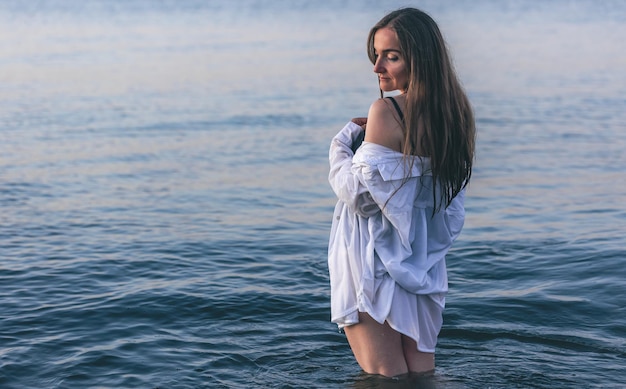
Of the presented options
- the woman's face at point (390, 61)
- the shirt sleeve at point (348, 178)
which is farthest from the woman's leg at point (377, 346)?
the woman's face at point (390, 61)

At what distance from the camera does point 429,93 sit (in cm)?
396

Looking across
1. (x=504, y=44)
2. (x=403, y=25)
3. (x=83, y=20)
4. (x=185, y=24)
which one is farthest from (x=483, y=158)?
(x=83, y=20)

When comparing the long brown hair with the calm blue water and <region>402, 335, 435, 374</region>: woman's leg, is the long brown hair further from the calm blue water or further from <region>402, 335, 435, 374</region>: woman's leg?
the calm blue water

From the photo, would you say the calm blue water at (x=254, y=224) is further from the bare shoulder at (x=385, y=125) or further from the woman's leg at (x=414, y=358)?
the bare shoulder at (x=385, y=125)

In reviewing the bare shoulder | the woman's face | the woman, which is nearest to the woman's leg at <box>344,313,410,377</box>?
the woman

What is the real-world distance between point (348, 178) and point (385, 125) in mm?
279

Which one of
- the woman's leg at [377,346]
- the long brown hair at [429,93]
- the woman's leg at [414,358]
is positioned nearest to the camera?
the long brown hair at [429,93]

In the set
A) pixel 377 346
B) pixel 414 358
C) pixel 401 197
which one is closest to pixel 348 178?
pixel 401 197

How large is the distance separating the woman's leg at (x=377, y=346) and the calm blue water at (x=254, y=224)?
0.33ft

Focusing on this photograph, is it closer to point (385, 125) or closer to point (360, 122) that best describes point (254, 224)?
point (360, 122)

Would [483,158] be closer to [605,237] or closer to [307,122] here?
[307,122]

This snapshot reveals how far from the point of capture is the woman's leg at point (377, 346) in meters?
4.16

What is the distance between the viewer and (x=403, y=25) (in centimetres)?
395

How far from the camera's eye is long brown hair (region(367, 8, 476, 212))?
393 cm
